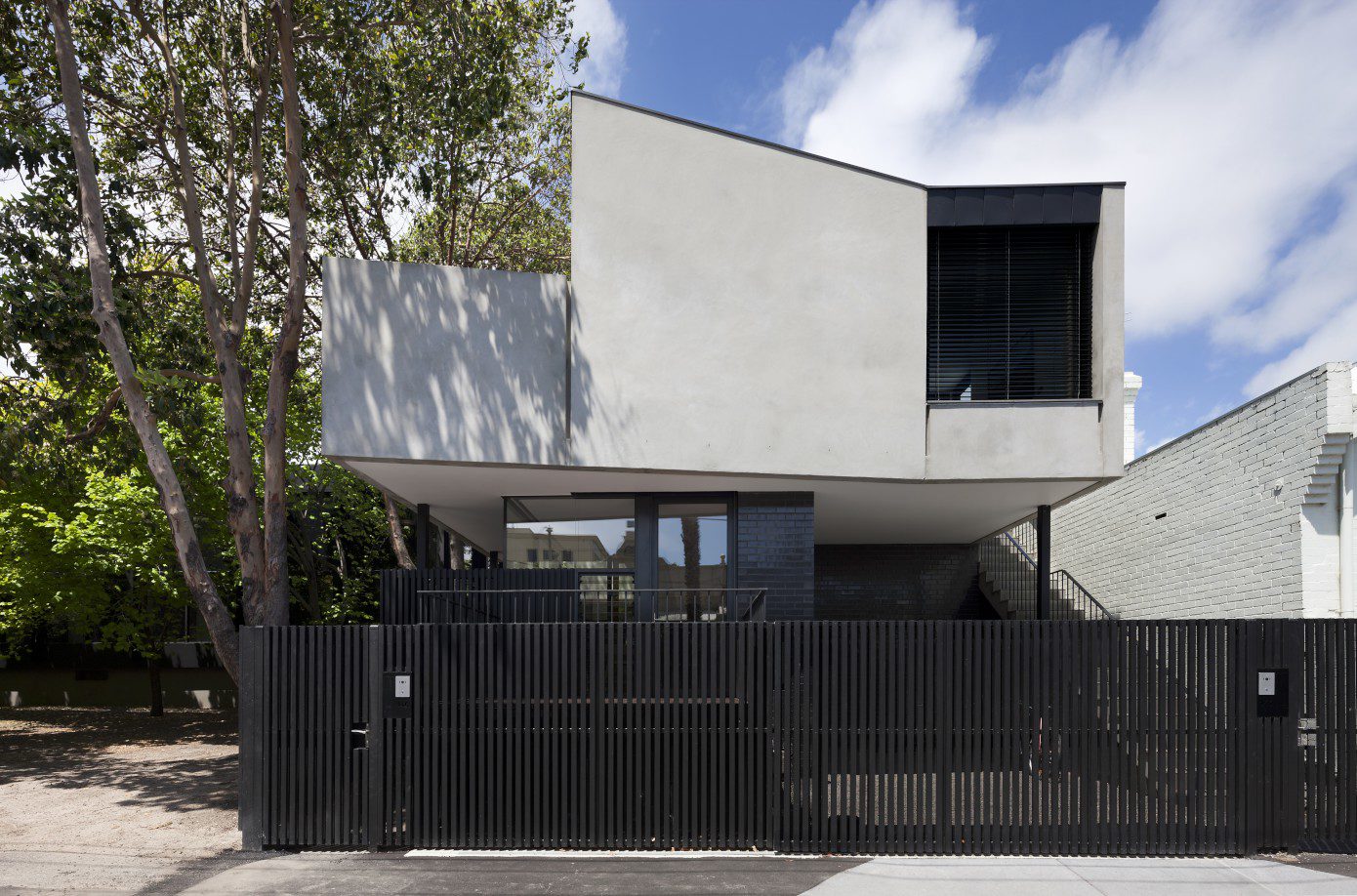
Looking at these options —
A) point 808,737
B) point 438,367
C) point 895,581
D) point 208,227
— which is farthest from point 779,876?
point 208,227

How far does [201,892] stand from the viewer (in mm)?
6637

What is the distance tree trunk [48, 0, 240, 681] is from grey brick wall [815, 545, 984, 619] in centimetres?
1235

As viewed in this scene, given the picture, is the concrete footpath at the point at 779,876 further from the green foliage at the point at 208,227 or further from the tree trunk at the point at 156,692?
the tree trunk at the point at 156,692

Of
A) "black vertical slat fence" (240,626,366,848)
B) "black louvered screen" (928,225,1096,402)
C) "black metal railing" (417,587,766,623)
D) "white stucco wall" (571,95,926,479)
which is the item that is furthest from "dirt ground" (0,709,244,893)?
"black louvered screen" (928,225,1096,402)

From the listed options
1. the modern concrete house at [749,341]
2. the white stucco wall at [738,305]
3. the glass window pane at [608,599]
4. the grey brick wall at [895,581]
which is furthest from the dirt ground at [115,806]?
the grey brick wall at [895,581]

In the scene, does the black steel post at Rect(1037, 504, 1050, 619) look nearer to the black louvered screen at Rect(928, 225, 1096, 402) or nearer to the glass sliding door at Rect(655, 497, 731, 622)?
the black louvered screen at Rect(928, 225, 1096, 402)

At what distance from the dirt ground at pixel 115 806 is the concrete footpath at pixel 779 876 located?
1.02 metres

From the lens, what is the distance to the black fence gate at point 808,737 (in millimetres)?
7402

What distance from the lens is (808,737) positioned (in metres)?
7.54

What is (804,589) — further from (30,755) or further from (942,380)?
(30,755)

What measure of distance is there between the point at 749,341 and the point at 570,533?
4.13m

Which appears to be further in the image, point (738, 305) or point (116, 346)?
point (738, 305)

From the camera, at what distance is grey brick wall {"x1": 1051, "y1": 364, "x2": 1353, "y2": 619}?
10289mm

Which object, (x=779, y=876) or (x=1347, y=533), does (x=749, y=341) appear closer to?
(x=779, y=876)
